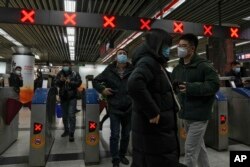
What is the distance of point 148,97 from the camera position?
164cm

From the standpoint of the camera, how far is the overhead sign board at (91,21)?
15.8 ft

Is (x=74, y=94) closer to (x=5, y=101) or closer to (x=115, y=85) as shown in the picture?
(x=5, y=101)

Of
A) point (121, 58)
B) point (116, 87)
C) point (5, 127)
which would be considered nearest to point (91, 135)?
point (116, 87)

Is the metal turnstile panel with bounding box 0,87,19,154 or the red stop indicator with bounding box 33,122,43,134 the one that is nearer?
the red stop indicator with bounding box 33,122,43,134

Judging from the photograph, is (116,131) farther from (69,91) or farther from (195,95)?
(69,91)

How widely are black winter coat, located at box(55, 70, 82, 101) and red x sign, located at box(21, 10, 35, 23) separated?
1207mm

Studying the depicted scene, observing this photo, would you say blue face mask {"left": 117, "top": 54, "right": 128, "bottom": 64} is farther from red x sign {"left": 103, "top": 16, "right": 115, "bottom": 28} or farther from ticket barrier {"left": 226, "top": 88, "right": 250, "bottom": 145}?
ticket barrier {"left": 226, "top": 88, "right": 250, "bottom": 145}

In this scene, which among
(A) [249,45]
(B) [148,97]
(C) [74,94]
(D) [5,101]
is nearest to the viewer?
(B) [148,97]

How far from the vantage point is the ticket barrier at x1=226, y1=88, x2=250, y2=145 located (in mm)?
4387

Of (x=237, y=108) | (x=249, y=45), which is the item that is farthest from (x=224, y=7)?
(x=249, y=45)

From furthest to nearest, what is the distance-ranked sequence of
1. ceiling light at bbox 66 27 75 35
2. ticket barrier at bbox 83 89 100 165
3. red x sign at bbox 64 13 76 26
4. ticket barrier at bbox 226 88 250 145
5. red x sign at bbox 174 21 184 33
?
ceiling light at bbox 66 27 75 35 < red x sign at bbox 174 21 184 33 < red x sign at bbox 64 13 76 26 < ticket barrier at bbox 226 88 250 145 < ticket barrier at bbox 83 89 100 165

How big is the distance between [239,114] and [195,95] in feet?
8.81

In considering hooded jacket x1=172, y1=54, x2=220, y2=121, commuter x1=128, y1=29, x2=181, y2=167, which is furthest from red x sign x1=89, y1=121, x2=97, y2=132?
commuter x1=128, y1=29, x2=181, y2=167

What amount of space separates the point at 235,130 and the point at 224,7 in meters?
4.15
